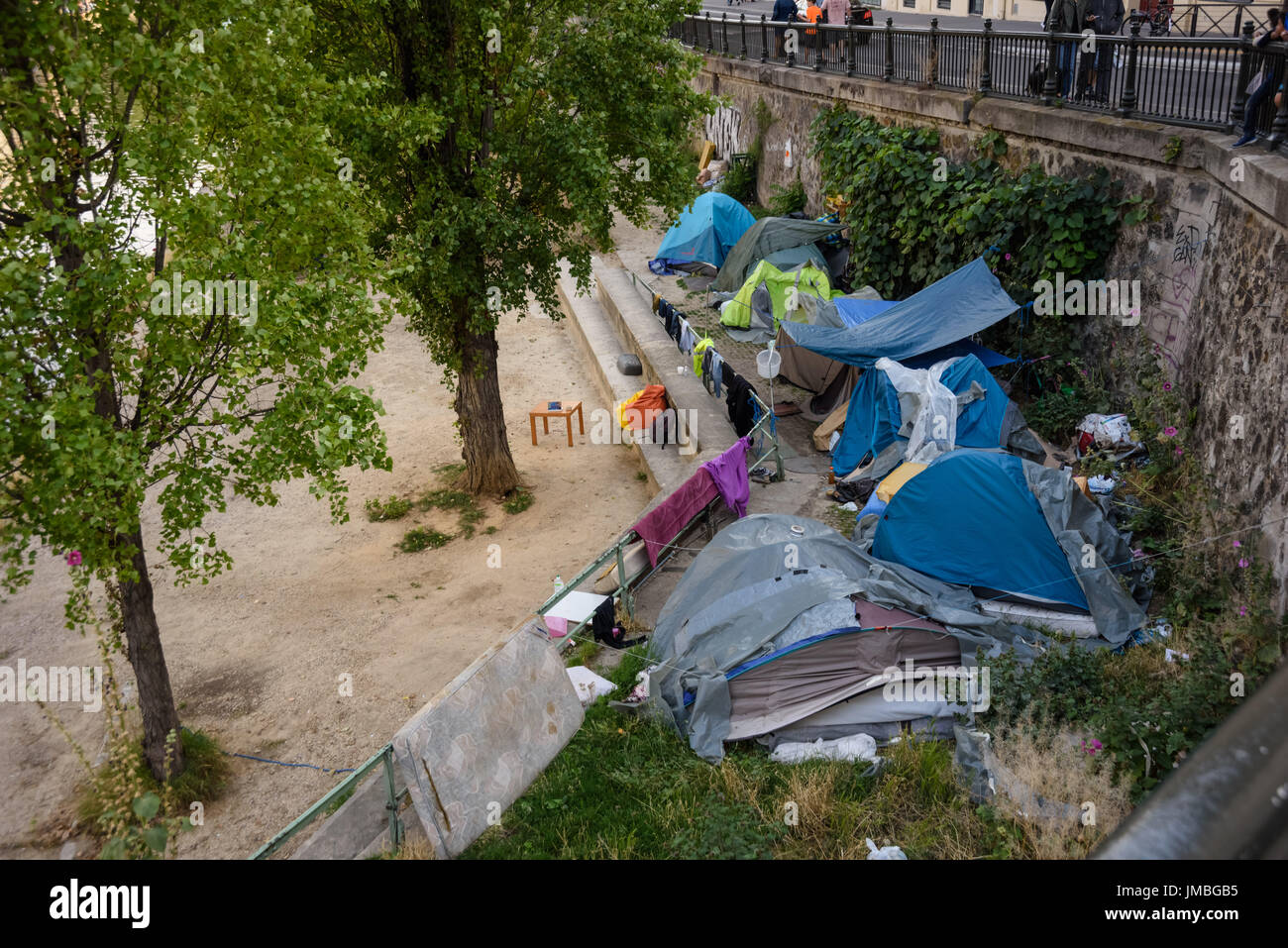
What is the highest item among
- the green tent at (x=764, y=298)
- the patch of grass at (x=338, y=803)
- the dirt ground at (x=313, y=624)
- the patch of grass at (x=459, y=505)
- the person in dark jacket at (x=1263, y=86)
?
the person in dark jacket at (x=1263, y=86)

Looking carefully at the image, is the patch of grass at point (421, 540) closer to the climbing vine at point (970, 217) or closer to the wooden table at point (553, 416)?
the wooden table at point (553, 416)

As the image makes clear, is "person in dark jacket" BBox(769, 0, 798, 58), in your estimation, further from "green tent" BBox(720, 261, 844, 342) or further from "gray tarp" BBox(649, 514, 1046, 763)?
"gray tarp" BBox(649, 514, 1046, 763)

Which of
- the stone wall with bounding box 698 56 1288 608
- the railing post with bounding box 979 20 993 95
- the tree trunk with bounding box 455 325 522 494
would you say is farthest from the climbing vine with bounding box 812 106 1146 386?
the tree trunk with bounding box 455 325 522 494

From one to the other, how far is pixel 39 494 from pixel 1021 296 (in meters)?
11.8


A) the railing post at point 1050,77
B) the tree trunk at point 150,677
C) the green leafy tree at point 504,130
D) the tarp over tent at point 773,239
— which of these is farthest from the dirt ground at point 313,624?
the railing post at point 1050,77

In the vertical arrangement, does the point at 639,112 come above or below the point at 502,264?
above

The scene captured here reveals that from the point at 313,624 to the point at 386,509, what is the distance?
3267mm

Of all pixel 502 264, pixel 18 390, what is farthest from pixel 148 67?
pixel 502 264

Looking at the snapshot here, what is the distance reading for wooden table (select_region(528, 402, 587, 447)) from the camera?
1775cm

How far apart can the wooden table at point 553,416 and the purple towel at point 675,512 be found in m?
6.28

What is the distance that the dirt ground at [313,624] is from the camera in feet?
31.8

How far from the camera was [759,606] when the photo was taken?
853cm

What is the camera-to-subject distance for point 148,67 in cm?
723

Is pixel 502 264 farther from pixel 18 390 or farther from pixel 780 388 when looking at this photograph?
pixel 18 390
